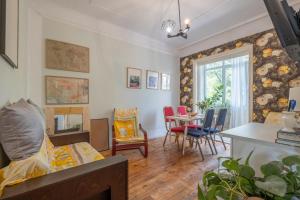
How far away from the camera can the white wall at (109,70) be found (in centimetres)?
262

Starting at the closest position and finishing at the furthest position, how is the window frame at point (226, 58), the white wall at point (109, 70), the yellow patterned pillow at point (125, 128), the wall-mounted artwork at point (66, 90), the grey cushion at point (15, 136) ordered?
the grey cushion at point (15, 136), the white wall at point (109, 70), the wall-mounted artwork at point (66, 90), the yellow patterned pillow at point (125, 128), the window frame at point (226, 58)

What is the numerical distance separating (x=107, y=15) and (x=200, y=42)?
2.59m

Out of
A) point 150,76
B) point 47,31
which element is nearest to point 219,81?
point 150,76

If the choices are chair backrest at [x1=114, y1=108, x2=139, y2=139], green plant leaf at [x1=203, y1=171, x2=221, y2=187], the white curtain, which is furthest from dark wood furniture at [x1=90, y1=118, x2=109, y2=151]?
the white curtain

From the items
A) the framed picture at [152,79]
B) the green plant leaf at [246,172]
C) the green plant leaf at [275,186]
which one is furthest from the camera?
the framed picture at [152,79]

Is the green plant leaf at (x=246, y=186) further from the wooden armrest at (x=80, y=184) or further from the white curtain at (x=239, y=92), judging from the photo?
the white curtain at (x=239, y=92)

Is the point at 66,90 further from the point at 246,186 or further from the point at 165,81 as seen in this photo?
the point at 246,186

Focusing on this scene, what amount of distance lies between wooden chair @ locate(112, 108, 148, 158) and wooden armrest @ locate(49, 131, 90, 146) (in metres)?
0.73

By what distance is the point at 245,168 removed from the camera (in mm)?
546

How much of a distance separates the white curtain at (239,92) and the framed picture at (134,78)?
2.67 meters

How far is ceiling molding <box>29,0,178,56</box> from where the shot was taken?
8.78ft

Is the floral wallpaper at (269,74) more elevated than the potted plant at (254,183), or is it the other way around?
the floral wallpaper at (269,74)

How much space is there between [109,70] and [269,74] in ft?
10.8

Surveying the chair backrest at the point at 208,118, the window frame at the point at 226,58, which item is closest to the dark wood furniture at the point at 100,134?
the chair backrest at the point at 208,118
